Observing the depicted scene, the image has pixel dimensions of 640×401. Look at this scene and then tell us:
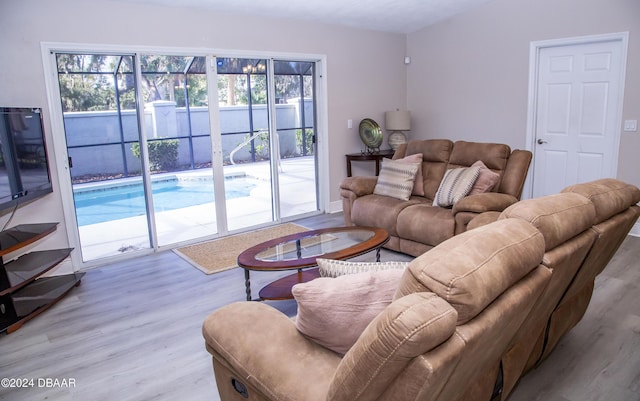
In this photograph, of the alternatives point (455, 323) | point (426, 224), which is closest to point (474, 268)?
point (455, 323)

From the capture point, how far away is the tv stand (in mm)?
3111

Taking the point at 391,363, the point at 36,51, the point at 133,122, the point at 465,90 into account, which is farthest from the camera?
the point at 465,90

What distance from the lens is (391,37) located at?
6340mm

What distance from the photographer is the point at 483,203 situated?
3.62m

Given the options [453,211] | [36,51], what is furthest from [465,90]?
[36,51]

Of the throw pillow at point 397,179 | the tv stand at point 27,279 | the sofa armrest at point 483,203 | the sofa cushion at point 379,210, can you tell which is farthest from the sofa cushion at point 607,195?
the tv stand at point 27,279

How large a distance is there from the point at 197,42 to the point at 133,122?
1.03m

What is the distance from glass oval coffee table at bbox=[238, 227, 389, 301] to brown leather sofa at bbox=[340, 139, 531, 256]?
579mm

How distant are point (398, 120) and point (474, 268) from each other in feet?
16.6

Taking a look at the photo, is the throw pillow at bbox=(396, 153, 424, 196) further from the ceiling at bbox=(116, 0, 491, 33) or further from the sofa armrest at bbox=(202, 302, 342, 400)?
the sofa armrest at bbox=(202, 302, 342, 400)

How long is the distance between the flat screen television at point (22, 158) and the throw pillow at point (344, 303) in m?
2.72

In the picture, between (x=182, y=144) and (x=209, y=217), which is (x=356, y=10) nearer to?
Answer: (x=182, y=144)

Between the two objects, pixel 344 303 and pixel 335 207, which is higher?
pixel 344 303

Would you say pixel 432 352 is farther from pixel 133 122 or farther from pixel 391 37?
pixel 391 37
